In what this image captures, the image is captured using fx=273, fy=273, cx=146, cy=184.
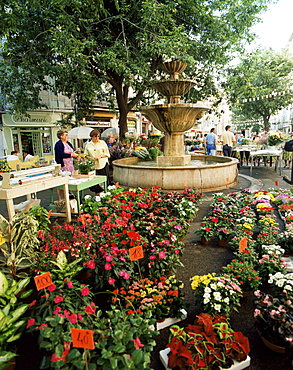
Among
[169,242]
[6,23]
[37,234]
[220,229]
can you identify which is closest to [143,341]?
[169,242]

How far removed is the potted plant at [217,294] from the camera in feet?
7.39

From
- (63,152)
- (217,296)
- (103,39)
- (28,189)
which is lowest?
(217,296)

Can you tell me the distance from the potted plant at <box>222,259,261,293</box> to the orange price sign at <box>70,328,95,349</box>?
1521 mm

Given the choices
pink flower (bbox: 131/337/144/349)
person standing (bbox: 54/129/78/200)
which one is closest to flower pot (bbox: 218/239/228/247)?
pink flower (bbox: 131/337/144/349)

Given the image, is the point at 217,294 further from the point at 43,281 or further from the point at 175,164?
the point at 175,164

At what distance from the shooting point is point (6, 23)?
9.00 meters

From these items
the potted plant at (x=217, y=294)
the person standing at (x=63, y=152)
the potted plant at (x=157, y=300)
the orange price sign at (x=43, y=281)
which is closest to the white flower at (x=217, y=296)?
the potted plant at (x=217, y=294)

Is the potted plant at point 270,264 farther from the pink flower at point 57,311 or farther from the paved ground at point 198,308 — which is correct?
the pink flower at point 57,311

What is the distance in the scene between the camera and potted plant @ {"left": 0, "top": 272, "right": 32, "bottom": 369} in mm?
1762

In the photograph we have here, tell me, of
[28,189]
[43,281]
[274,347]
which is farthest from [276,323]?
[28,189]

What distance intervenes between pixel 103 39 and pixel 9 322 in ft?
36.1

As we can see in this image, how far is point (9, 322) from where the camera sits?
1932mm

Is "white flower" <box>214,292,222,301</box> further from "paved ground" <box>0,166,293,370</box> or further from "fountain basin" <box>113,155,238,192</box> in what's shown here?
"fountain basin" <box>113,155,238,192</box>

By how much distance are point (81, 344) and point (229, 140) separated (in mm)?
10960
